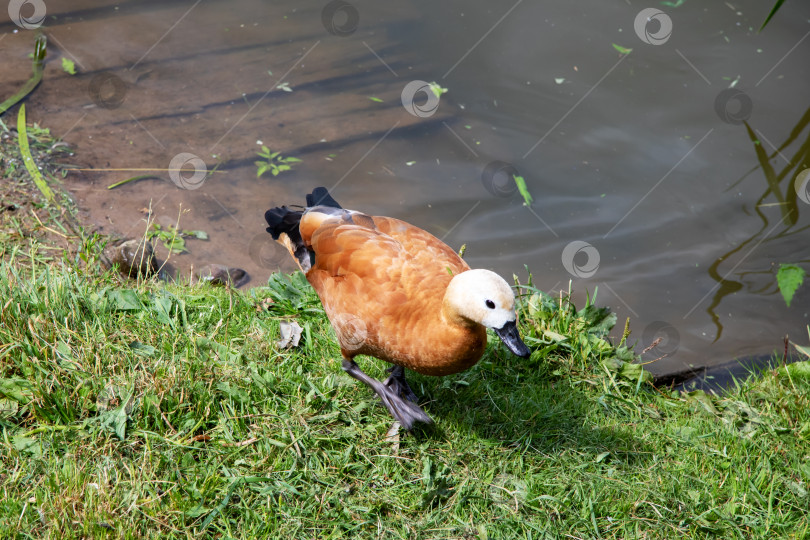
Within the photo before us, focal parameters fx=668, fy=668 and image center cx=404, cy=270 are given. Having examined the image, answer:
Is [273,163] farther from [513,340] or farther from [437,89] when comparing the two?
[513,340]

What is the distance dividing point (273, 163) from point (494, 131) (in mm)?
2091

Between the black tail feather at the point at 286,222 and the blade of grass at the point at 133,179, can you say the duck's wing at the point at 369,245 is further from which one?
the blade of grass at the point at 133,179

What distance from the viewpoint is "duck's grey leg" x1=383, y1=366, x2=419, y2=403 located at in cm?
379

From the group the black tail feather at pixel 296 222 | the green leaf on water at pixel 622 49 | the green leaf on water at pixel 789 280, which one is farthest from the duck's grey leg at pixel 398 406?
the green leaf on water at pixel 622 49

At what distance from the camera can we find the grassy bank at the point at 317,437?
293cm

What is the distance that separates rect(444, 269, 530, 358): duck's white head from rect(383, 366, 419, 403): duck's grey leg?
99 cm

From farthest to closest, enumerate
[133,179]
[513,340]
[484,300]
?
1. [133,179]
2. [513,340]
3. [484,300]

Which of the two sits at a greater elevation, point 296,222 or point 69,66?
point 296,222

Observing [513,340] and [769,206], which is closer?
[513,340]

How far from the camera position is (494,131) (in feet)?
20.8

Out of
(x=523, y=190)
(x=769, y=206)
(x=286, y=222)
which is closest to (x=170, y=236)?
(x=286, y=222)

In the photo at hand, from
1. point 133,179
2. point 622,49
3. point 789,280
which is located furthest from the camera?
point 622,49

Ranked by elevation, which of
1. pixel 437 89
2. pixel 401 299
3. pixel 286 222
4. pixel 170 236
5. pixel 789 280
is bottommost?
pixel 170 236

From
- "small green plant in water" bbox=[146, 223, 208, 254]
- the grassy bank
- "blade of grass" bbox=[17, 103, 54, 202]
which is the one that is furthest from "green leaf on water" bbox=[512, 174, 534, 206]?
"blade of grass" bbox=[17, 103, 54, 202]
